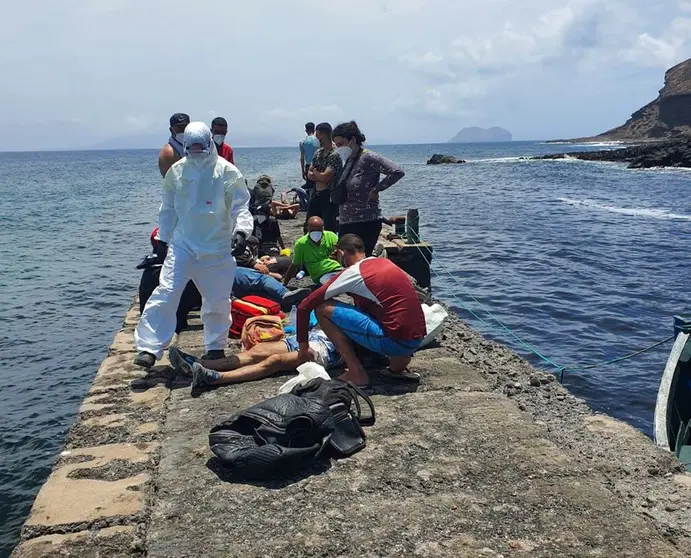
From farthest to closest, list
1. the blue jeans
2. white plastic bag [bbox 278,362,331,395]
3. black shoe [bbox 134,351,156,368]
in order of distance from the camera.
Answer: the blue jeans < black shoe [bbox 134,351,156,368] < white plastic bag [bbox 278,362,331,395]

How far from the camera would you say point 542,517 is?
9.86 feet

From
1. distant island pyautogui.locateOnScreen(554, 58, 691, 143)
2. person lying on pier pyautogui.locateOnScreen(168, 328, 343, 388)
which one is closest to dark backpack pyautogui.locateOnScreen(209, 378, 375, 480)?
person lying on pier pyautogui.locateOnScreen(168, 328, 343, 388)

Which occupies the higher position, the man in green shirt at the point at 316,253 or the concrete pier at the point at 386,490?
the man in green shirt at the point at 316,253

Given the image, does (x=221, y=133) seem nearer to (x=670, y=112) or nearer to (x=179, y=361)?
(x=179, y=361)

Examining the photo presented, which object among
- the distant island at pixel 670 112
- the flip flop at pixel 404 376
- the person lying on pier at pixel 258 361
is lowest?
the flip flop at pixel 404 376

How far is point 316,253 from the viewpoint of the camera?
25.9 feet

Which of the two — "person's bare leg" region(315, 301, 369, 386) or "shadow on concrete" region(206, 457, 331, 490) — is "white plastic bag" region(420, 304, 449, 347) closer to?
"person's bare leg" region(315, 301, 369, 386)

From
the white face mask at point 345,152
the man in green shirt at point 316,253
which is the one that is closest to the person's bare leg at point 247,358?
the white face mask at point 345,152

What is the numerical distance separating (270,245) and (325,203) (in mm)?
2066

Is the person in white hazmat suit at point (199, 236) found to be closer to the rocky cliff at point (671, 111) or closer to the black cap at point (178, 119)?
the black cap at point (178, 119)

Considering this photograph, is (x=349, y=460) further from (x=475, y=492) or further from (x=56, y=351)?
(x=56, y=351)

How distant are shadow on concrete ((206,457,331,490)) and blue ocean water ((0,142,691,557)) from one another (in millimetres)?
2394

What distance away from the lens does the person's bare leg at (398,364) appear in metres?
4.73

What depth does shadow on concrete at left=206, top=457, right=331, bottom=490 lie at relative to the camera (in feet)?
11.0
